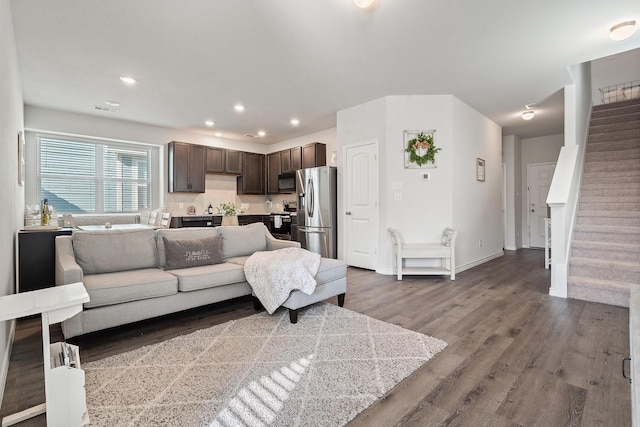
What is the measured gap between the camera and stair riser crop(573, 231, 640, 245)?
3750mm

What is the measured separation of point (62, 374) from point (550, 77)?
5.57 m

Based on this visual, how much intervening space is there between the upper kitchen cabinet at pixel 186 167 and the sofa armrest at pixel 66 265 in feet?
11.5

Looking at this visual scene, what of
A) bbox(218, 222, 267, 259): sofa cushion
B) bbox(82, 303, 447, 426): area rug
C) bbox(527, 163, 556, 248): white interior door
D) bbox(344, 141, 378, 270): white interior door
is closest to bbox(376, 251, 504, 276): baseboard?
bbox(344, 141, 378, 270): white interior door

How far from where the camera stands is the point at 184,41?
3.04 metres

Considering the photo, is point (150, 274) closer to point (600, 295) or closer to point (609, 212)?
point (600, 295)

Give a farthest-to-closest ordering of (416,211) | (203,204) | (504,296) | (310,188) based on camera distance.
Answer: (203,204) < (310,188) < (416,211) < (504,296)

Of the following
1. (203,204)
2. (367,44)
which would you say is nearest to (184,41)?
(367,44)

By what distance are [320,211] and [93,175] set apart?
4213 mm

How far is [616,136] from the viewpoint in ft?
16.7

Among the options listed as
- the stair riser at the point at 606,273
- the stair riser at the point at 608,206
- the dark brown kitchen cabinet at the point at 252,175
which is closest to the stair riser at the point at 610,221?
the stair riser at the point at 608,206

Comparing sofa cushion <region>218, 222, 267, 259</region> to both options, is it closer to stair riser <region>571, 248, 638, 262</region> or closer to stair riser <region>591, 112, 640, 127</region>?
stair riser <region>571, 248, 638, 262</region>

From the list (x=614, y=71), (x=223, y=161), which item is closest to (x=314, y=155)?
(x=223, y=161)

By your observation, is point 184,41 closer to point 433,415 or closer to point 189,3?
point 189,3

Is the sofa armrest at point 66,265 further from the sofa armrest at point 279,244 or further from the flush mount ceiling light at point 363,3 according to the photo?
the flush mount ceiling light at point 363,3
